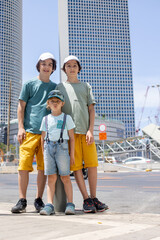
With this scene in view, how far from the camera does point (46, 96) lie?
3.83m

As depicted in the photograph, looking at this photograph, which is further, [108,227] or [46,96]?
[46,96]

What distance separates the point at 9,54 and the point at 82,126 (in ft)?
529

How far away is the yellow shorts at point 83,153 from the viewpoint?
3.61 m

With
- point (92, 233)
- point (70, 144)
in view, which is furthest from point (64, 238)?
point (70, 144)

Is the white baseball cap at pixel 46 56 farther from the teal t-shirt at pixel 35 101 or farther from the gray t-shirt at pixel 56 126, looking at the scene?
the gray t-shirt at pixel 56 126

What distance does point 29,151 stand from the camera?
11.9ft

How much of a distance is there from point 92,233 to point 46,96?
223cm

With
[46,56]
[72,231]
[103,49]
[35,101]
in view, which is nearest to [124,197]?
[35,101]

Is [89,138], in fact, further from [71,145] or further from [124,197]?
[124,197]

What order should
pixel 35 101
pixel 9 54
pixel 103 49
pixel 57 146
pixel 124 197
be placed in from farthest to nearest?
pixel 9 54 < pixel 103 49 < pixel 124 197 < pixel 35 101 < pixel 57 146

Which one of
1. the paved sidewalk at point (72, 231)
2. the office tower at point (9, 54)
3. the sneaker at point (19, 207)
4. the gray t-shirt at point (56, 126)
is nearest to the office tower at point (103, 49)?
the office tower at point (9, 54)

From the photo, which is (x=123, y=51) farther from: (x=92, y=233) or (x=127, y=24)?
(x=92, y=233)

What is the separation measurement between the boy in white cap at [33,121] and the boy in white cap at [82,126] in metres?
0.24

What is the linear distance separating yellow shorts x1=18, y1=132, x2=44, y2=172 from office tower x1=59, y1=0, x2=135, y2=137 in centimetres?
14340
